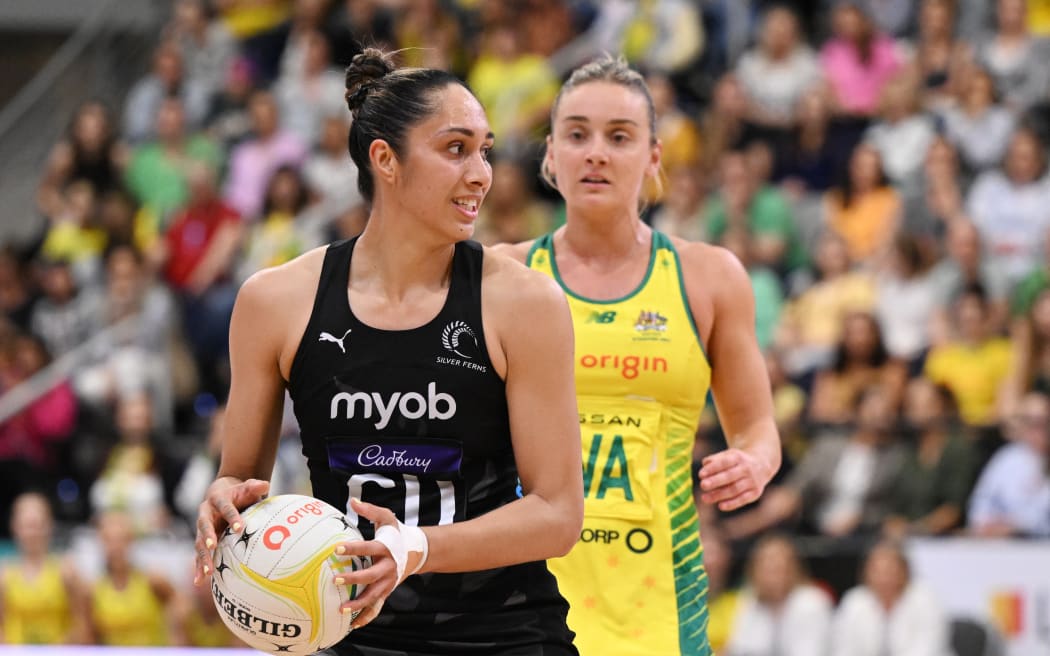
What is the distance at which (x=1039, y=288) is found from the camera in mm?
8023

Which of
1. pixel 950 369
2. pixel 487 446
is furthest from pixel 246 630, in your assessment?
pixel 950 369

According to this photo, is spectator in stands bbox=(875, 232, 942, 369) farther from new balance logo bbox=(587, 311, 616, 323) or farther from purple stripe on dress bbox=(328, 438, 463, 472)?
purple stripe on dress bbox=(328, 438, 463, 472)

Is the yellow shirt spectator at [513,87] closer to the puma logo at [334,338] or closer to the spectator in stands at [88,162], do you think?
the spectator in stands at [88,162]

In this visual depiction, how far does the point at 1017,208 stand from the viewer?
28.4 feet

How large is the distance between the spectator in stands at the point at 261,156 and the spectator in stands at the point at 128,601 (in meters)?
3.41

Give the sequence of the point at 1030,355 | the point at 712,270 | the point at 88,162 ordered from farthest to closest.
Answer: the point at 88,162 → the point at 1030,355 → the point at 712,270

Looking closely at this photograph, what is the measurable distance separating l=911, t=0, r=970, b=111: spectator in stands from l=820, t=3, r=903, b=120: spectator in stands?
219 mm

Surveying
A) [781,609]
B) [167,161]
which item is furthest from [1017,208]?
[167,161]

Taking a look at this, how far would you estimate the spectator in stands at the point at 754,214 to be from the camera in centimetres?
907

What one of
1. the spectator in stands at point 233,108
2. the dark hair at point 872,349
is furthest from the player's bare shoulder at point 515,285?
the spectator in stands at point 233,108

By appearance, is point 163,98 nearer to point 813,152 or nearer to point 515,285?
point 813,152

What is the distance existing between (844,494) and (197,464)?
360 cm

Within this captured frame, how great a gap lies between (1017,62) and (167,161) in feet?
19.6

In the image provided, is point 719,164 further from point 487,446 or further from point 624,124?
point 487,446
